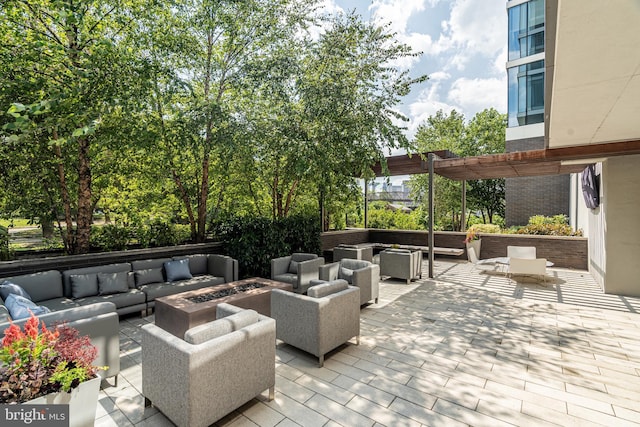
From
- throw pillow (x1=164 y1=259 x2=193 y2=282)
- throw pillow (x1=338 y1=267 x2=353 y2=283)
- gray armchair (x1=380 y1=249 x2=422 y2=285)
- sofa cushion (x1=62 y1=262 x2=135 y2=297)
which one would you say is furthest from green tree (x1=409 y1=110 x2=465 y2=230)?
sofa cushion (x1=62 y1=262 x2=135 y2=297)

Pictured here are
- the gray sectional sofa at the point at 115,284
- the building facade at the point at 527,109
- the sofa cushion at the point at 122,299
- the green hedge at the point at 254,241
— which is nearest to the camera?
the gray sectional sofa at the point at 115,284

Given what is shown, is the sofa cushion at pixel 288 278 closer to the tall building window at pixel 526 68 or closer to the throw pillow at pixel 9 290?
the throw pillow at pixel 9 290

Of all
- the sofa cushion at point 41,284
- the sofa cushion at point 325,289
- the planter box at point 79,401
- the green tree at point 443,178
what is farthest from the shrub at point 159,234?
the green tree at point 443,178

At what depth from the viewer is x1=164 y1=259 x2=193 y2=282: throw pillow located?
5.32 m

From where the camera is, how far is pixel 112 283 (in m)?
4.57

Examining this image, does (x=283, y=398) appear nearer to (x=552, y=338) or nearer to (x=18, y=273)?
(x=552, y=338)

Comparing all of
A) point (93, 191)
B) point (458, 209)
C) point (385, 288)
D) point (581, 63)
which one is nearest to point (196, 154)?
point (93, 191)

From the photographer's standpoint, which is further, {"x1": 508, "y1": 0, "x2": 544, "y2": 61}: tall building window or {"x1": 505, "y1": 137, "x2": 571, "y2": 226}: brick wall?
{"x1": 508, "y1": 0, "x2": 544, "y2": 61}: tall building window

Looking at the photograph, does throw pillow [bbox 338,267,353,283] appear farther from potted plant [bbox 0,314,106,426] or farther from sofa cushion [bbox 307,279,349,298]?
potted plant [bbox 0,314,106,426]

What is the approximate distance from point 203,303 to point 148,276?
1.78m

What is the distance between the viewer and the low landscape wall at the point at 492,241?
27.7ft

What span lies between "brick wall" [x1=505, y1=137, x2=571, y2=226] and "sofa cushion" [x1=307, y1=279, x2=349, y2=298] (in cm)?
1356

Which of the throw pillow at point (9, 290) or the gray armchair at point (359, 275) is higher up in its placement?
the throw pillow at point (9, 290)

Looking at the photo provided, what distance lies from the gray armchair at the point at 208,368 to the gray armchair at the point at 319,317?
28.2 inches
